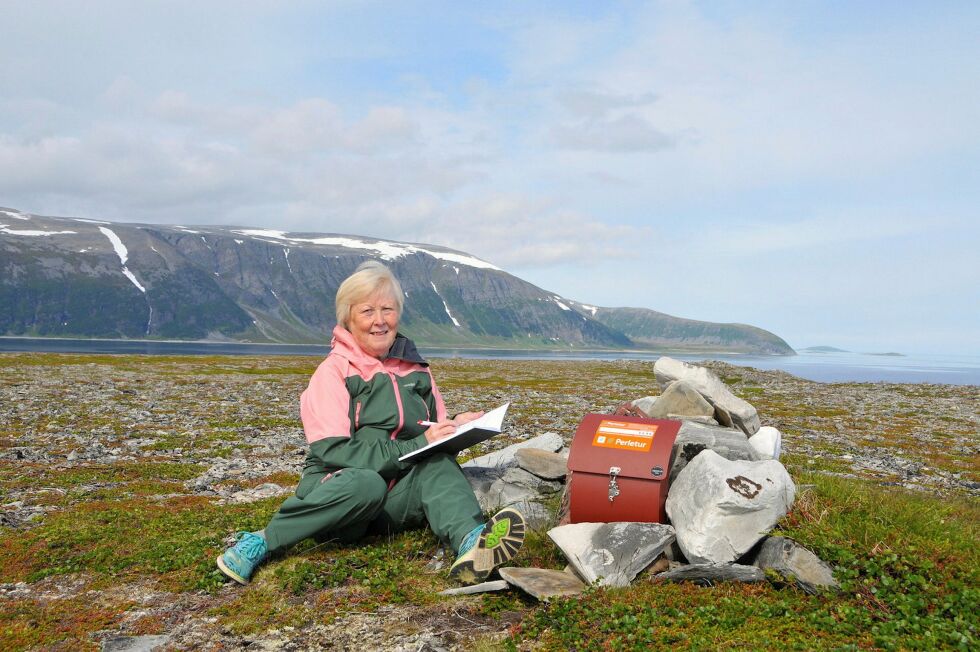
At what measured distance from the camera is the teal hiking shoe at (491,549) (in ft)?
24.6

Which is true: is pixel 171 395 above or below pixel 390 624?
below

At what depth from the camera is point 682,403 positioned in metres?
11.7

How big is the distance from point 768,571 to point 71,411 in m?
31.2

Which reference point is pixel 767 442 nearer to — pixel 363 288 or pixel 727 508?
pixel 727 508

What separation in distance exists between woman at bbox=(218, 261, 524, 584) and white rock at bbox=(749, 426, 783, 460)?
554cm

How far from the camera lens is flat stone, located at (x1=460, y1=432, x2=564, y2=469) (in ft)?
40.7

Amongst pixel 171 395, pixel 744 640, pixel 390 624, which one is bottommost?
pixel 171 395

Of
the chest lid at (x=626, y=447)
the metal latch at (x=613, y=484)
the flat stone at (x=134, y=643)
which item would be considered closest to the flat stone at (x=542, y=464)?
the chest lid at (x=626, y=447)

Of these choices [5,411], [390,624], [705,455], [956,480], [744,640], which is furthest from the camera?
[5,411]

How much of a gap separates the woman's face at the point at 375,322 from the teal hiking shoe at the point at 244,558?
9.63 feet

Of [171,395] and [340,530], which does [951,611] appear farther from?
[171,395]

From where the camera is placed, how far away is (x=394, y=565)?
27.9ft

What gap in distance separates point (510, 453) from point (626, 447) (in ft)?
14.9

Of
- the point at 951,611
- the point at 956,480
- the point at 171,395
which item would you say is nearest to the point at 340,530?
the point at 951,611
